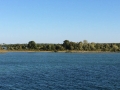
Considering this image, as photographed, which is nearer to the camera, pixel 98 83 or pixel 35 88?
pixel 35 88

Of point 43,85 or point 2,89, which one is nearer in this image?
point 2,89

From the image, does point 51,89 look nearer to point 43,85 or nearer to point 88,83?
point 43,85

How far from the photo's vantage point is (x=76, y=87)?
4309 cm

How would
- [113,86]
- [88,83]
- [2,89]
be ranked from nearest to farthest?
[2,89]
[113,86]
[88,83]

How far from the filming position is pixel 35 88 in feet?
139

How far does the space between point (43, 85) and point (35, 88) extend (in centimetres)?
289

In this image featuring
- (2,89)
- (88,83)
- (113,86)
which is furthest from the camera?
(88,83)

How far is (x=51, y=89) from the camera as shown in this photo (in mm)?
41469

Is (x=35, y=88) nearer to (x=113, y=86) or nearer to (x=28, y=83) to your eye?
(x=28, y=83)

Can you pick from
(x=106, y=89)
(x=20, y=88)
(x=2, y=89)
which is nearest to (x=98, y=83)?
(x=106, y=89)

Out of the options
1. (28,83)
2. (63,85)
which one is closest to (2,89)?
(28,83)

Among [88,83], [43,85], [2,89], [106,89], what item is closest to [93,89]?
[106,89]

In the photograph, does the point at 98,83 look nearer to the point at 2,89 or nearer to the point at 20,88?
the point at 20,88

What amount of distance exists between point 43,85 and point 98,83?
9.98 metres
